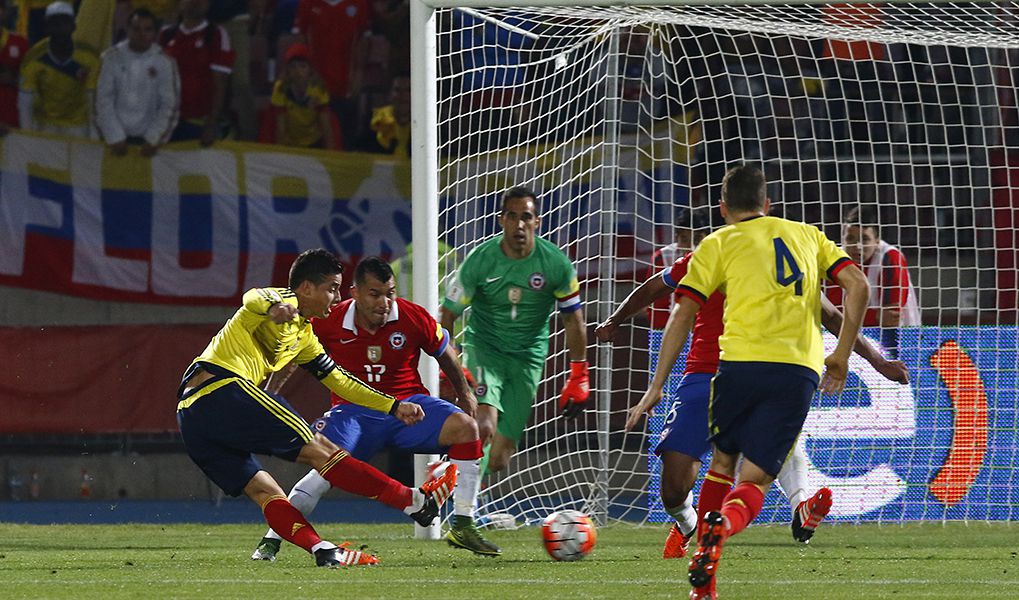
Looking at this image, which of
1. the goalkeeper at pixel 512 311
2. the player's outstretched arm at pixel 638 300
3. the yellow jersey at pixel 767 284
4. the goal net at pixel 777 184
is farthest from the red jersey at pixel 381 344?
the yellow jersey at pixel 767 284

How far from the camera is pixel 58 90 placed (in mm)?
14602

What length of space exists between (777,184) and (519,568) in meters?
6.40

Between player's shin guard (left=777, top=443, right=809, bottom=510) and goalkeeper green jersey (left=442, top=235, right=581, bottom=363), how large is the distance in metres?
1.42

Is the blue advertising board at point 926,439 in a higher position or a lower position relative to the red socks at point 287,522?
lower

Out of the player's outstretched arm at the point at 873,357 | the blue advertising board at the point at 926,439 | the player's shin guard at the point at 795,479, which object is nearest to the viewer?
the player's outstretched arm at the point at 873,357

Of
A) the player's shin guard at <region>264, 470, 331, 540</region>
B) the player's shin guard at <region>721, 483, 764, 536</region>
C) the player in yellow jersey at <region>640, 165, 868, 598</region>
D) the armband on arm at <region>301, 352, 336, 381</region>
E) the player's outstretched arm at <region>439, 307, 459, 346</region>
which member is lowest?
the player's shin guard at <region>264, 470, 331, 540</region>

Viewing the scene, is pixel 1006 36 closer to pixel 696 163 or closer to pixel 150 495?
pixel 696 163

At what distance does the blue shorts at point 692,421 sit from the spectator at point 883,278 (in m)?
3.25

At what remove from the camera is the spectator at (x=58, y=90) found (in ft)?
47.7

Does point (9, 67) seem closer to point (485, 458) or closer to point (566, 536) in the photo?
point (485, 458)

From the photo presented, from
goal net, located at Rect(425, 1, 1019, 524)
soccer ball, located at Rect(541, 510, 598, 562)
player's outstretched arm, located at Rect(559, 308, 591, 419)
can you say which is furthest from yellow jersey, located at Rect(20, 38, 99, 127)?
soccer ball, located at Rect(541, 510, 598, 562)

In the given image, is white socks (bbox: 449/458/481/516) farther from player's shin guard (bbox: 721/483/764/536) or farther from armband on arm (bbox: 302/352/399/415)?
player's shin guard (bbox: 721/483/764/536)

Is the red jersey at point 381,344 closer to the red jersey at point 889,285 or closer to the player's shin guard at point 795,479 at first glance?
the player's shin guard at point 795,479

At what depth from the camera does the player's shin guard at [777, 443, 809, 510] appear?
26.8ft
